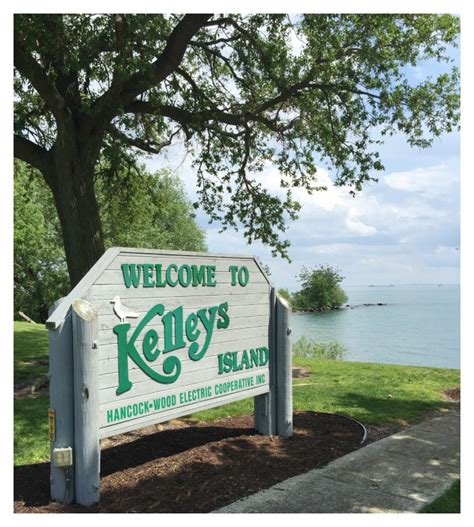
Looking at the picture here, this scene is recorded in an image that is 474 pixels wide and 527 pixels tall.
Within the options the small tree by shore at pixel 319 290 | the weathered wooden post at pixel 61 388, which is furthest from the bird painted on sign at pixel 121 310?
the small tree by shore at pixel 319 290

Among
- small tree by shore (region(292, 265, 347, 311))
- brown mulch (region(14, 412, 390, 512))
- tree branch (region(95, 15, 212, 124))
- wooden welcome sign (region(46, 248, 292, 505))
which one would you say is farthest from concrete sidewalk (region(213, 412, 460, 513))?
small tree by shore (region(292, 265, 347, 311))

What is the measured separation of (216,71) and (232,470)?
10604 mm

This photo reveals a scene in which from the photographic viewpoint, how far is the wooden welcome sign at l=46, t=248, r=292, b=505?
14.5 feet

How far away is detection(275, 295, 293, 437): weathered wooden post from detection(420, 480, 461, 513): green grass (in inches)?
85.8

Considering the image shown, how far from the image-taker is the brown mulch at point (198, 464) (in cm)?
456

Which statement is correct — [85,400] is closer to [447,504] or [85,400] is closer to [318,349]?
[447,504]

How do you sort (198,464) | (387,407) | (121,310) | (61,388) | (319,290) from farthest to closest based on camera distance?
1. (319,290)
2. (387,407)
3. (198,464)
4. (121,310)
5. (61,388)

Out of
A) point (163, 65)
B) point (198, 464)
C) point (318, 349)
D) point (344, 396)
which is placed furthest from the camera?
point (318, 349)

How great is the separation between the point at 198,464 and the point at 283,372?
1.73m

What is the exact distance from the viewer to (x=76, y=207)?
31.3 feet

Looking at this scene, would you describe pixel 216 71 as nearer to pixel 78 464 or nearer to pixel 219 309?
pixel 219 309

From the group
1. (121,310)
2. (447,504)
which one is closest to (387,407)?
(447,504)

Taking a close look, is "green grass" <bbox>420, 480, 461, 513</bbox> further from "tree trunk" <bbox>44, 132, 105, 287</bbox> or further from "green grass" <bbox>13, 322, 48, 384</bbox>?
"green grass" <bbox>13, 322, 48, 384</bbox>

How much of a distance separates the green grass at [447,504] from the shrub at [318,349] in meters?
18.7
